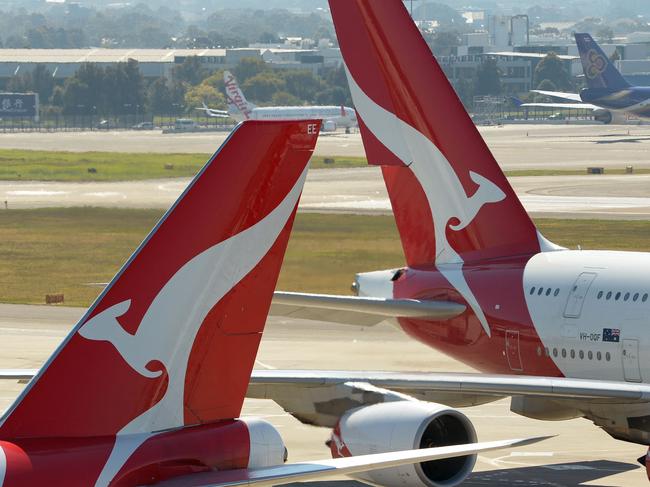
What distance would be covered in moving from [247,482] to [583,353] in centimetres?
1409

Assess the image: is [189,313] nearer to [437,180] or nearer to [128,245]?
[437,180]

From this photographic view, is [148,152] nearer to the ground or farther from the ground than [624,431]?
nearer to the ground

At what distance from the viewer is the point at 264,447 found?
13.7 meters

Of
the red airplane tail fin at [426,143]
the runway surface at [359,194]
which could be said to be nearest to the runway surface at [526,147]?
the runway surface at [359,194]

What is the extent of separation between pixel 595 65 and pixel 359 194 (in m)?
95.0

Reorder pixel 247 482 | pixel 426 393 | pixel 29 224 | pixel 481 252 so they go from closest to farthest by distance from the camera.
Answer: pixel 247 482 → pixel 426 393 → pixel 481 252 → pixel 29 224

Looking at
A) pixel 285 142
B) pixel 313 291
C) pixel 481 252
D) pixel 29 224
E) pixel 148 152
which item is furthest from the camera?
pixel 148 152

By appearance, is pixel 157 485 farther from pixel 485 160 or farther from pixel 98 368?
pixel 485 160

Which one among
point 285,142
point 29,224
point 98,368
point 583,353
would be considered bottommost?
point 29,224

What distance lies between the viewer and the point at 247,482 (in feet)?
41.2

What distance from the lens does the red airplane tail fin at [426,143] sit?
2897cm

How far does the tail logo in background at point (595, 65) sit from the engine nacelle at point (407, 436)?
548 feet

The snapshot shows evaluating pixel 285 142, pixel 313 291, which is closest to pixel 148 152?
pixel 313 291

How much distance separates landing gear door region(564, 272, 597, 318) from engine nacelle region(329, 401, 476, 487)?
282 inches
